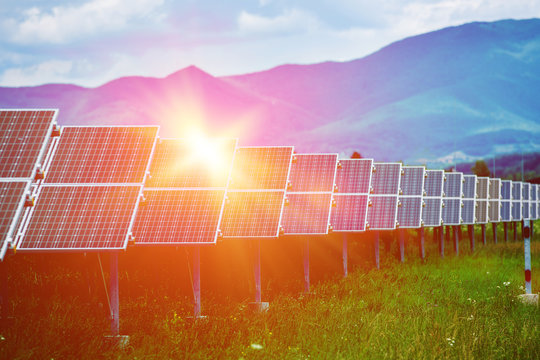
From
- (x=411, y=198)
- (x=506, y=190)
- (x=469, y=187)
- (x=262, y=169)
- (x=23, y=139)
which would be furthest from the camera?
(x=506, y=190)

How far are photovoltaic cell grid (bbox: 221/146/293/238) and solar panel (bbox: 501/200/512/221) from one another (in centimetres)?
3803

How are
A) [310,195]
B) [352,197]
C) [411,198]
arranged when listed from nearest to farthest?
Answer: 1. [310,195]
2. [352,197]
3. [411,198]

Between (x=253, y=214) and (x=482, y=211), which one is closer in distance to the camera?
(x=253, y=214)

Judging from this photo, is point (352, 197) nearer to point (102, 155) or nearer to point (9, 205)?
point (102, 155)

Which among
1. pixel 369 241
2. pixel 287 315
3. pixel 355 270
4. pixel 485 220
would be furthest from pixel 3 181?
pixel 485 220

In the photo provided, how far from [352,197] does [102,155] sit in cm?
1450

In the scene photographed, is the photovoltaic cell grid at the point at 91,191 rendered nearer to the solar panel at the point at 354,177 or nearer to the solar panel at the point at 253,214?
the solar panel at the point at 253,214

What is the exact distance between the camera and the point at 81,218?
15.4 metres

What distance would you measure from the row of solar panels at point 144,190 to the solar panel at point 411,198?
506 centimetres

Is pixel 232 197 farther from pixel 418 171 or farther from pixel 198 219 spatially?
pixel 418 171

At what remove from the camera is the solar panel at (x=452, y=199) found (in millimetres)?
42062

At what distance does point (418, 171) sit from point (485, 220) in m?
13.9

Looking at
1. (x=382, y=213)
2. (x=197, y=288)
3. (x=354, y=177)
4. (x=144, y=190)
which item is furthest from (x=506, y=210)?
(x=197, y=288)

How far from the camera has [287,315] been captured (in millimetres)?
17906
